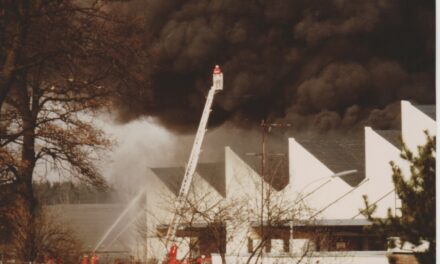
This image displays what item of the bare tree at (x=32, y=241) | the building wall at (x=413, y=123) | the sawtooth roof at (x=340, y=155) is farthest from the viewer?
the sawtooth roof at (x=340, y=155)

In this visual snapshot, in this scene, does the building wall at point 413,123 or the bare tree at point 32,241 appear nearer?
the bare tree at point 32,241

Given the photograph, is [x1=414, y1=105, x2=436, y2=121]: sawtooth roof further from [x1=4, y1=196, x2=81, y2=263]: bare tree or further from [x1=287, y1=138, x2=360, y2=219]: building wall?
[x1=4, y1=196, x2=81, y2=263]: bare tree

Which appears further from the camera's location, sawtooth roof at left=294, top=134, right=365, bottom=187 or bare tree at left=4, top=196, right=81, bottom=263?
sawtooth roof at left=294, top=134, right=365, bottom=187

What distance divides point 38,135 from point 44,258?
4.57m

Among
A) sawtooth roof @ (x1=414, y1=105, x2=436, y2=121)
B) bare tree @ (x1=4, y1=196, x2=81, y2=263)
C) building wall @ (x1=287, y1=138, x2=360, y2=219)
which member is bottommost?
bare tree @ (x1=4, y1=196, x2=81, y2=263)

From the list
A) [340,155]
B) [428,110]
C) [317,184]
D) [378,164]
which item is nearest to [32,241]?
[428,110]

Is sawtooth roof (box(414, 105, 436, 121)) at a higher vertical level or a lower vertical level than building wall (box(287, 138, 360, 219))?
higher

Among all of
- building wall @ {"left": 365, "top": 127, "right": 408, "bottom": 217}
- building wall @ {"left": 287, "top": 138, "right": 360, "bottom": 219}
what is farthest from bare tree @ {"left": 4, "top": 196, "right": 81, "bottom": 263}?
building wall @ {"left": 287, "top": 138, "right": 360, "bottom": 219}

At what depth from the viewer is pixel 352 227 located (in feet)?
172

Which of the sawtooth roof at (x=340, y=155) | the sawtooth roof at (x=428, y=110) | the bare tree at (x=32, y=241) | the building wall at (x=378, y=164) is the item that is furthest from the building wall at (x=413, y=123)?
the bare tree at (x=32, y=241)

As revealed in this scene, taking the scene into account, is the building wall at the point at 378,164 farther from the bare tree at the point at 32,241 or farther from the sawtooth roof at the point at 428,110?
the bare tree at the point at 32,241

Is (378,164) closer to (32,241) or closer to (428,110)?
(428,110)

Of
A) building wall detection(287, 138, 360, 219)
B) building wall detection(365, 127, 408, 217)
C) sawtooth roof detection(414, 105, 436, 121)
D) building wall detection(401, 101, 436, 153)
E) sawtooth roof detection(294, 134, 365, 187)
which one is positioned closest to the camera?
building wall detection(401, 101, 436, 153)

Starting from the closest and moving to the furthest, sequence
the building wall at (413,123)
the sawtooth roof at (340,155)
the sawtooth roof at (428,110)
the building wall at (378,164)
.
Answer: the building wall at (413,123)
the sawtooth roof at (428,110)
the building wall at (378,164)
the sawtooth roof at (340,155)
